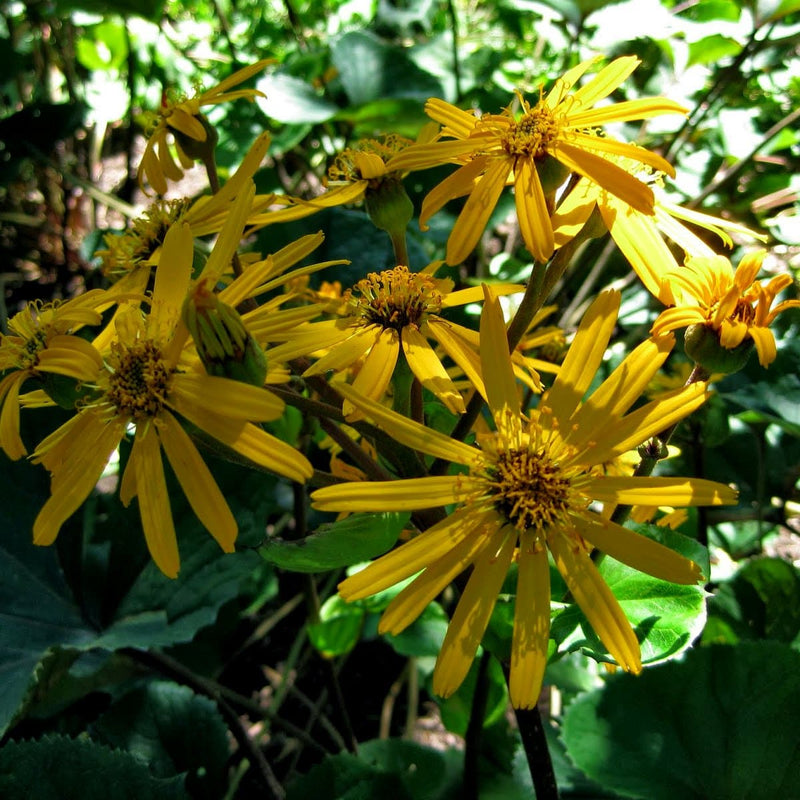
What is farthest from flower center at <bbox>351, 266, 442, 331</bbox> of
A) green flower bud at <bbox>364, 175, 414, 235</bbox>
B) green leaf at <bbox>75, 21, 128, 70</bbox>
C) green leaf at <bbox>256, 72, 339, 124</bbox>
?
green leaf at <bbox>75, 21, 128, 70</bbox>

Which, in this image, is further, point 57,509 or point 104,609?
point 104,609

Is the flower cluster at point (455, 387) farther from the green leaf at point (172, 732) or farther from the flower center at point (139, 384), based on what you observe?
the green leaf at point (172, 732)

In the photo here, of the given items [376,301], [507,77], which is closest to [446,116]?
[376,301]

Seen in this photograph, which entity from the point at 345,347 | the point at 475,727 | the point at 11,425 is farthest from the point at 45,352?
the point at 475,727

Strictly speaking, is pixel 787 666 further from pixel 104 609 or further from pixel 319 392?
pixel 104 609

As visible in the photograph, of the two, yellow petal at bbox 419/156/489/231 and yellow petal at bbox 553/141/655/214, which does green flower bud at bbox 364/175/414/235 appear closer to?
yellow petal at bbox 419/156/489/231

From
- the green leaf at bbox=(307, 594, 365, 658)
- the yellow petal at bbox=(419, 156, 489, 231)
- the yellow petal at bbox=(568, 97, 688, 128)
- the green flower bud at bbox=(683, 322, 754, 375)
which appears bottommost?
the green leaf at bbox=(307, 594, 365, 658)
